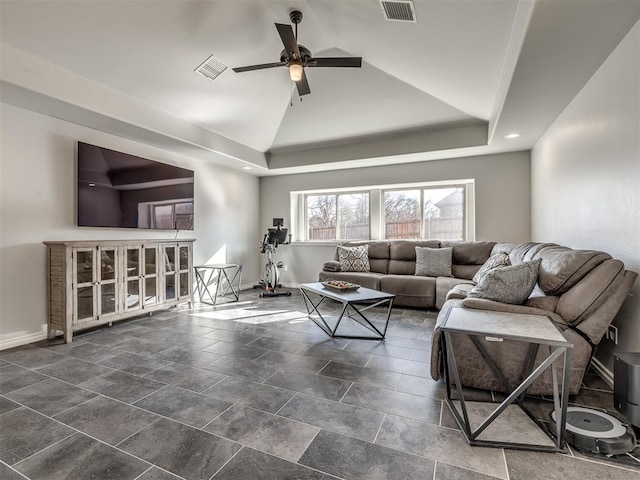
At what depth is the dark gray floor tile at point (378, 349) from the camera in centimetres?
281

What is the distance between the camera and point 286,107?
4.62 metres

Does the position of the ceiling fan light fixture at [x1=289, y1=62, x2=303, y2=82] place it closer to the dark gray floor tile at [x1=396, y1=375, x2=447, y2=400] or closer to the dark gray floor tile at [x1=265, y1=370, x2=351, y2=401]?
the dark gray floor tile at [x1=265, y1=370, x2=351, y2=401]

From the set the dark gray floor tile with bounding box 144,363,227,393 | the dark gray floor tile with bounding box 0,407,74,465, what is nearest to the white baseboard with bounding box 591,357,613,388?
the dark gray floor tile with bounding box 144,363,227,393

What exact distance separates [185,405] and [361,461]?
1.15m

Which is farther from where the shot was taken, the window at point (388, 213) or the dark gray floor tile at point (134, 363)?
the window at point (388, 213)

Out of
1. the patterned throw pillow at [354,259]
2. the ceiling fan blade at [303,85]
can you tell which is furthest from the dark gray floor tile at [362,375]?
the patterned throw pillow at [354,259]

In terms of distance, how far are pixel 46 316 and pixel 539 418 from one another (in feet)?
14.4

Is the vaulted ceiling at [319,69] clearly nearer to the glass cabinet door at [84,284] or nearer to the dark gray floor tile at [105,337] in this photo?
the glass cabinet door at [84,284]

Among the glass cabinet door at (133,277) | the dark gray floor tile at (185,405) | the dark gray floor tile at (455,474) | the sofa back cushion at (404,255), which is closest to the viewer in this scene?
the dark gray floor tile at (455,474)

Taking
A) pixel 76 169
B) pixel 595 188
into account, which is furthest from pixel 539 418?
pixel 76 169

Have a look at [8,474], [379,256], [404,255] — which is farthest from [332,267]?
[8,474]

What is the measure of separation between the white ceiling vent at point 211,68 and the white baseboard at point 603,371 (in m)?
4.33

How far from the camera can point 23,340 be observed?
10.2 feet

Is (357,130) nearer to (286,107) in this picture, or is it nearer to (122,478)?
(286,107)
